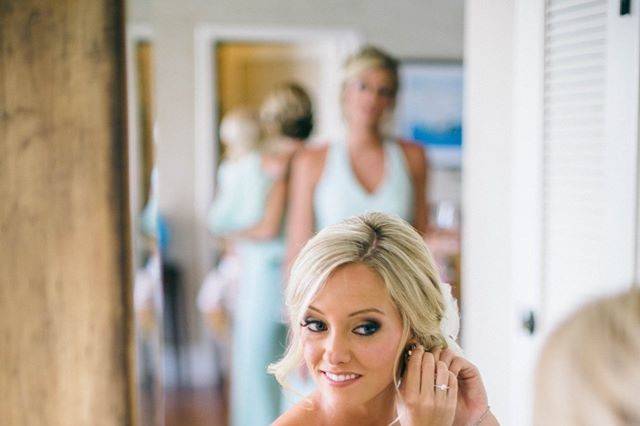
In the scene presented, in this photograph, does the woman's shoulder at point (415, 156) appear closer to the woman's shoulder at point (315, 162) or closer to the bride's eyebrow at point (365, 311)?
the woman's shoulder at point (315, 162)

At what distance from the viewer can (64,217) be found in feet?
1.88

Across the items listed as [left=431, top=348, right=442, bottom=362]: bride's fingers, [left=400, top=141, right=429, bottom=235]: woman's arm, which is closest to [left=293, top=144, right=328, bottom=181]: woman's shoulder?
[left=400, top=141, right=429, bottom=235]: woman's arm

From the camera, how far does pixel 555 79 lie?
2.28 ft

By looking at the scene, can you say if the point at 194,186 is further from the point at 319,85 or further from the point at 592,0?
the point at 592,0

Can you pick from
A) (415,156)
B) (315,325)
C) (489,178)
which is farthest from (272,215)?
(315,325)

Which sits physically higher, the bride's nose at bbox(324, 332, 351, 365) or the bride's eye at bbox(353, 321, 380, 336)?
the bride's eye at bbox(353, 321, 380, 336)

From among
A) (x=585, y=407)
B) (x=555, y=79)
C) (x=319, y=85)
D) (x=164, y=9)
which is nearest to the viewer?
(x=585, y=407)

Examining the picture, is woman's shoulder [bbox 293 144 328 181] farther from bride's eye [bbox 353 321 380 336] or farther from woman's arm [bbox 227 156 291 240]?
bride's eye [bbox 353 321 380 336]

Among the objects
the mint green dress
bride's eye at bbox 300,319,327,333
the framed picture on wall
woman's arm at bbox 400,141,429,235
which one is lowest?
the mint green dress

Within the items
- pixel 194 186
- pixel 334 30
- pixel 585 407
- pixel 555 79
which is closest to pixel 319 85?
pixel 334 30

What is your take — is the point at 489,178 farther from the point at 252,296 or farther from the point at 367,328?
the point at 252,296

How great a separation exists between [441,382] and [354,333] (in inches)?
3.3

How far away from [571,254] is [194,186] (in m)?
2.42

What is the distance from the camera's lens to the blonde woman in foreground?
0.58m
